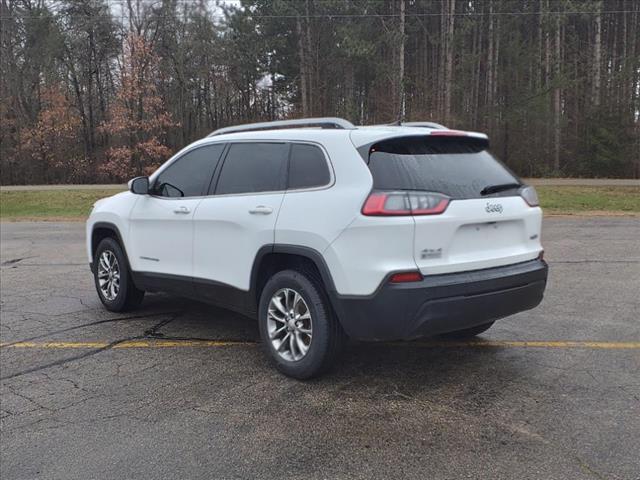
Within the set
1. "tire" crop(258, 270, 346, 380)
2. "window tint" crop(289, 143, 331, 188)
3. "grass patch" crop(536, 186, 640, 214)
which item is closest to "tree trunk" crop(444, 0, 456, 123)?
"grass patch" crop(536, 186, 640, 214)

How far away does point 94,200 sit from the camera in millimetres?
23406

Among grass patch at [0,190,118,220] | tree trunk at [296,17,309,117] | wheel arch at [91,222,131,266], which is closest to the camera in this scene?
wheel arch at [91,222,131,266]

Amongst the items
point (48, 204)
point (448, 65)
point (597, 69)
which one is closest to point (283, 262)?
point (48, 204)

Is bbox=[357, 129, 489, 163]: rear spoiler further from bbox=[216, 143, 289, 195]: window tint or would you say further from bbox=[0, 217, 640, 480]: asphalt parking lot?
bbox=[0, 217, 640, 480]: asphalt parking lot

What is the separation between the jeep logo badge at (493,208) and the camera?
4.03 m

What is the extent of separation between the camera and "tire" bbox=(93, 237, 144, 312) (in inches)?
240

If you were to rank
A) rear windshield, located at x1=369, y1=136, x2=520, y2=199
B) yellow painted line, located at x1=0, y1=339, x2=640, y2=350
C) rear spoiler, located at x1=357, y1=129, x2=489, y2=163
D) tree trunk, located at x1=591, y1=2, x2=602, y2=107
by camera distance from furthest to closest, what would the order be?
tree trunk, located at x1=591, y1=2, x2=602, y2=107 → yellow painted line, located at x1=0, y1=339, x2=640, y2=350 → rear spoiler, located at x1=357, y1=129, x2=489, y2=163 → rear windshield, located at x1=369, y1=136, x2=520, y2=199

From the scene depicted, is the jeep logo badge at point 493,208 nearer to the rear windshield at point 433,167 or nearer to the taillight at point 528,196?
the rear windshield at point 433,167

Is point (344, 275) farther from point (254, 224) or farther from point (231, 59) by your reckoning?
point (231, 59)

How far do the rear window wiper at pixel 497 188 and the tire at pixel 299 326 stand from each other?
1330 millimetres

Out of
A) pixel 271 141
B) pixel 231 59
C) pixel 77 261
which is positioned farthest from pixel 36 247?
pixel 231 59

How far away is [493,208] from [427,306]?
908mm

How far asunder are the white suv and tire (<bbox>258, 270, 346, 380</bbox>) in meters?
0.01

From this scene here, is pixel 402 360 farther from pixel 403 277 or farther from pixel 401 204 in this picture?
pixel 401 204
